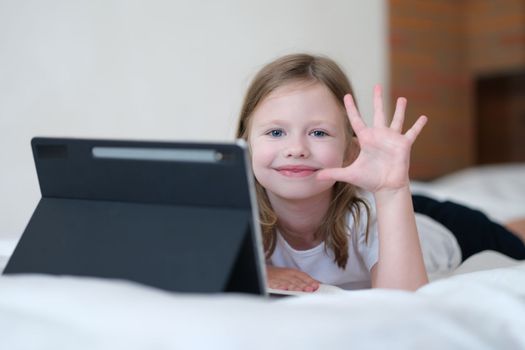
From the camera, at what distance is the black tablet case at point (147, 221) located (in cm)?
71

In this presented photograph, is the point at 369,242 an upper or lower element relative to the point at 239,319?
lower

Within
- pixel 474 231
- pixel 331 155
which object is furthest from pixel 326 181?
pixel 474 231

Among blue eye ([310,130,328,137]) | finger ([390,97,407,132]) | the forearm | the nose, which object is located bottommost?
the forearm

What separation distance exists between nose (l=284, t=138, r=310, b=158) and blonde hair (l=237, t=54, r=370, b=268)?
14 centimetres

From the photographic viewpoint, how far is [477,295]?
0.74 m

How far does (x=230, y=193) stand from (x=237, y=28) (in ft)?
4.78

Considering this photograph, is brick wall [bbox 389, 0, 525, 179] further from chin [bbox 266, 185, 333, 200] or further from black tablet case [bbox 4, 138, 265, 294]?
black tablet case [bbox 4, 138, 265, 294]

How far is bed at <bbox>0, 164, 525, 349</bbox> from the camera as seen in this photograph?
22.6 inches

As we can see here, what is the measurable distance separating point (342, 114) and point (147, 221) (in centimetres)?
51

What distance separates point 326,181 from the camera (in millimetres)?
1052

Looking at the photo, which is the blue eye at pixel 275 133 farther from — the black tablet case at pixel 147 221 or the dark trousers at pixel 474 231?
the dark trousers at pixel 474 231

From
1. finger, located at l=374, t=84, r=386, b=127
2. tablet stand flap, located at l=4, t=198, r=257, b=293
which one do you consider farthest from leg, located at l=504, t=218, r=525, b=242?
tablet stand flap, located at l=4, t=198, r=257, b=293

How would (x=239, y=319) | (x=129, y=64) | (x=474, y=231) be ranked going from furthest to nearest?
(x=129, y=64) < (x=474, y=231) < (x=239, y=319)

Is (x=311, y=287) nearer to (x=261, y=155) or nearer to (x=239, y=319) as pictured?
(x=261, y=155)
